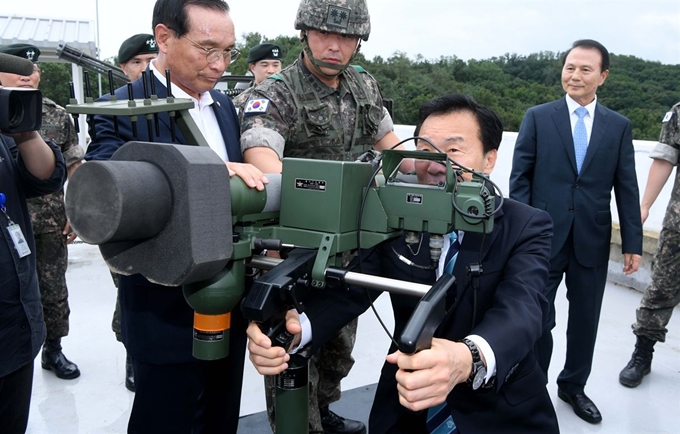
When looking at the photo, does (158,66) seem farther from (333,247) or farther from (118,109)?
(333,247)

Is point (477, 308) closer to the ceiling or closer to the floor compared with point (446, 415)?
closer to the ceiling

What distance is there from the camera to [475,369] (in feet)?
3.51

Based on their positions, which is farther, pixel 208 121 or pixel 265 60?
pixel 265 60

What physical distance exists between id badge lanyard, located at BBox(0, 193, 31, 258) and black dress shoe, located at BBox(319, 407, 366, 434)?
1.41 m

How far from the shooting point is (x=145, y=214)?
0.90m

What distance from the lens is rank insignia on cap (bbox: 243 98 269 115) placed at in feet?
6.56

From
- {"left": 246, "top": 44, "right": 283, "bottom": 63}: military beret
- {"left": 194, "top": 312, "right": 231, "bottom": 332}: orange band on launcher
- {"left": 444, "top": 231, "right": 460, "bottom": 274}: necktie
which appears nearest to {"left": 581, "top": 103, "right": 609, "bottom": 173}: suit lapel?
{"left": 444, "top": 231, "right": 460, "bottom": 274}: necktie

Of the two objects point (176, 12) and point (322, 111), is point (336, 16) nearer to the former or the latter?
point (322, 111)

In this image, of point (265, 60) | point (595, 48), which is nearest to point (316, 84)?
point (595, 48)

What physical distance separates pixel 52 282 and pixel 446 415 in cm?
239

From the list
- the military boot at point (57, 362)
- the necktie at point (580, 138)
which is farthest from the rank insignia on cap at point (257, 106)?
the military boot at point (57, 362)

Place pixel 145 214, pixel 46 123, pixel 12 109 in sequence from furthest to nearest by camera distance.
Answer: pixel 46 123
pixel 12 109
pixel 145 214

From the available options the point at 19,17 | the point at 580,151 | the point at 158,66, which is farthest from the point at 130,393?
the point at 19,17

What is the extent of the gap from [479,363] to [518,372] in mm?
434
